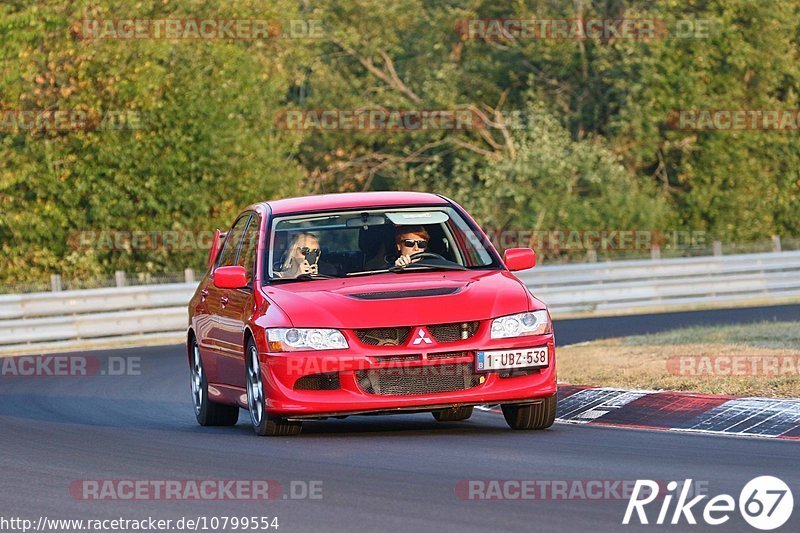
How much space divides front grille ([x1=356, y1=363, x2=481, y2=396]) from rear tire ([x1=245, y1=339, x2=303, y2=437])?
0.75 metres

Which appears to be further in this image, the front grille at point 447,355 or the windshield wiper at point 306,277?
the windshield wiper at point 306,277

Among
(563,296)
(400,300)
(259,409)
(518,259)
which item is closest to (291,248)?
(259,409)

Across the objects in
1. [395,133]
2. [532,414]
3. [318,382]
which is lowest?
[395,133]

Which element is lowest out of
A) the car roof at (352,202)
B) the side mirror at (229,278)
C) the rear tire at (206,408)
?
the rear tire at (206,408)

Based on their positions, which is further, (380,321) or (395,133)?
(395,133)

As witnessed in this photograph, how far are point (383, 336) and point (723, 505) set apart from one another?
134 inches

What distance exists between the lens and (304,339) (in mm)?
10812

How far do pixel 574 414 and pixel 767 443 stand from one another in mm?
2577

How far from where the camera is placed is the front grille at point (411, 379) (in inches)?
422

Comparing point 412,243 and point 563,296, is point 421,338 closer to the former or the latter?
point 412,243

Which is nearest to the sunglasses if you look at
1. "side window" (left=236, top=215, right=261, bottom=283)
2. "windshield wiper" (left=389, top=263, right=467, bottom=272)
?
"windshield wiper" (left=389, top=263, right=467, bottom=272)

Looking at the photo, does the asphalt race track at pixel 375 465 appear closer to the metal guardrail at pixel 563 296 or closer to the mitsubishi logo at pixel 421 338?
the mitsubishi logo at pixel 421 338

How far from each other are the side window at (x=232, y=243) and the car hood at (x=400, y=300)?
1782 millimetres

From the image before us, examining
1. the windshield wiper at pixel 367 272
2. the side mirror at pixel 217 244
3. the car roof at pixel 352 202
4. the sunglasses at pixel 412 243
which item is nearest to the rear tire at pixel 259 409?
the windshield wiper at pixel 367 272
